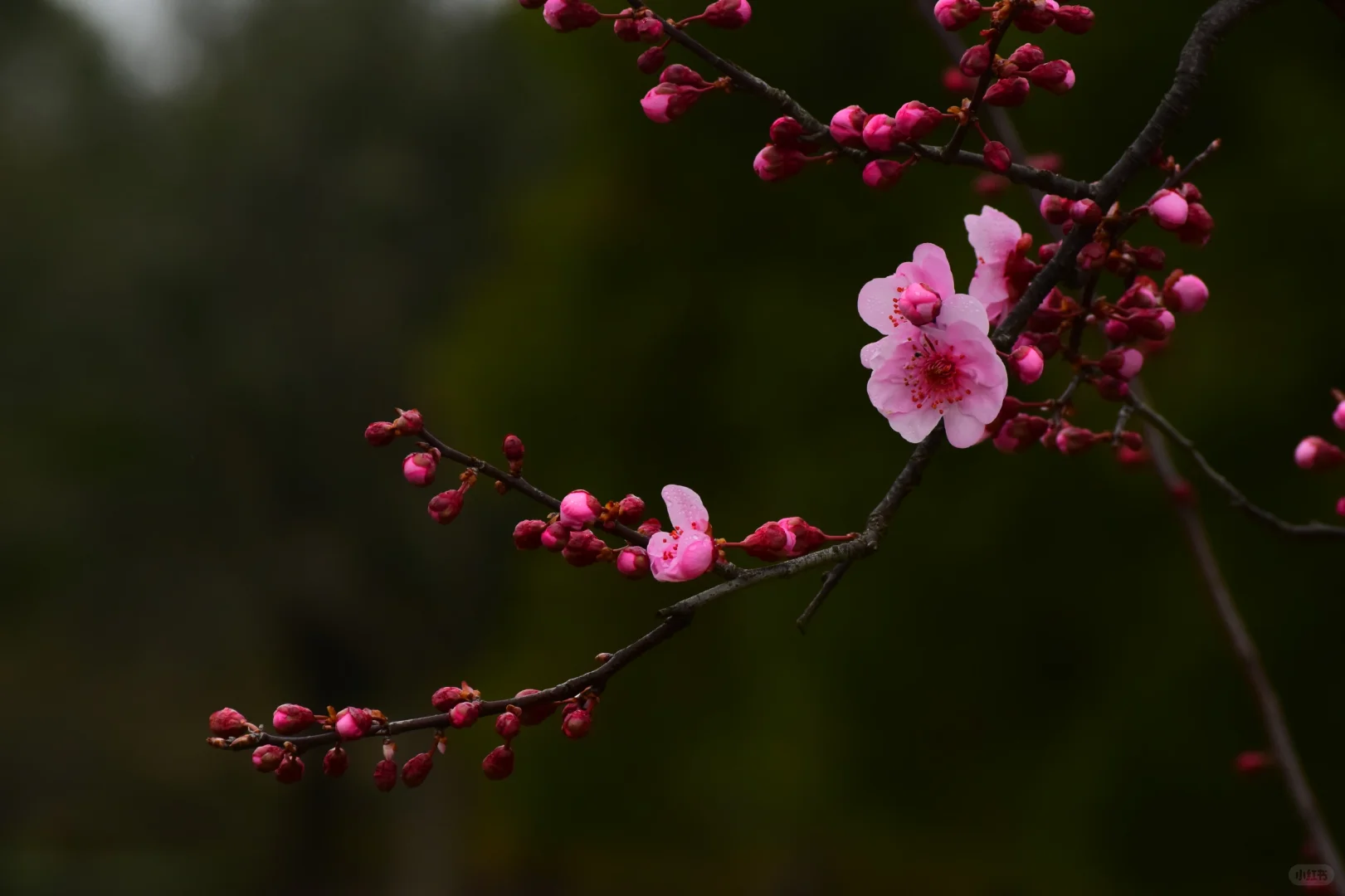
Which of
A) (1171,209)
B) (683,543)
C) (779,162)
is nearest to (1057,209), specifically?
(1171,209)

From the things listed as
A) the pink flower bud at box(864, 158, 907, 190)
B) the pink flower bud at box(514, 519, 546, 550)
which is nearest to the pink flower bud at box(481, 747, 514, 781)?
the pink flower bud at box(514, 519, 546, 550)

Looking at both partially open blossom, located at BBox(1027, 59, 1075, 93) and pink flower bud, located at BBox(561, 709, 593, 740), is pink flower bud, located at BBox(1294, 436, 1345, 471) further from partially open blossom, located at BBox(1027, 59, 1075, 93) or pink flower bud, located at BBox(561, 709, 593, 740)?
pink flower bud, located at BBox(561, 709, 593, 740)

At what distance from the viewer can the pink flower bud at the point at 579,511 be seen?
61cm

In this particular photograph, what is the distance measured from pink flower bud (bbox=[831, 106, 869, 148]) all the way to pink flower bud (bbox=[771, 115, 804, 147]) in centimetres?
2

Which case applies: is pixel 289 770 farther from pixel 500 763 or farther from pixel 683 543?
pixel 683 543

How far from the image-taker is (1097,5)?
2.63 m

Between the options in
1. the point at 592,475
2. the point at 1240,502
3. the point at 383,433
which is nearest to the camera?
the point at 383,433

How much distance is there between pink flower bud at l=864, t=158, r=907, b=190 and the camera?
0.63m

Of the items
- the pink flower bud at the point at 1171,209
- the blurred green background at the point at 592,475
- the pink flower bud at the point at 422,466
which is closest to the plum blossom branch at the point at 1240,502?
the pink flower bud at the point at 1171,209

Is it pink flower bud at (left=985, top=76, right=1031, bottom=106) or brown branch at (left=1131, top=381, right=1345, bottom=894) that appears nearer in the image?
pink flower bud at (left=985, top=76, right=1031, bottom=106)

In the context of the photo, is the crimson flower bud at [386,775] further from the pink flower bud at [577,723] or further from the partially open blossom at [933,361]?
the partially open blossom at [933,361]

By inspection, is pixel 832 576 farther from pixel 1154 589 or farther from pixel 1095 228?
pixel 1154 589

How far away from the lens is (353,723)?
577 millimetres

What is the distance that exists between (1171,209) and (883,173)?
0.55 ft
